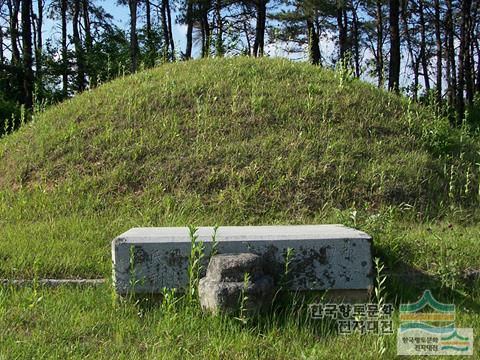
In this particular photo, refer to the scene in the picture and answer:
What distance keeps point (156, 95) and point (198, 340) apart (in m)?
5.05

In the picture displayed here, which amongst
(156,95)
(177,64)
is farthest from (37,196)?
(177,64)

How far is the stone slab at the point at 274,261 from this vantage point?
10.4 ft

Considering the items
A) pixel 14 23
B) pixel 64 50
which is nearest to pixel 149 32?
pixel 64 50

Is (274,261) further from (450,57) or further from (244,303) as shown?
(450,57)

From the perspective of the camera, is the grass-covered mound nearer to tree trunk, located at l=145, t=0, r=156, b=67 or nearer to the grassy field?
the grassy field

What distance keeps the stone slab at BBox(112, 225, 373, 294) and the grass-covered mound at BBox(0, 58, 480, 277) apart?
700 mm

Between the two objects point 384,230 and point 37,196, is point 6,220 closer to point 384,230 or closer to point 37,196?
point 37,196

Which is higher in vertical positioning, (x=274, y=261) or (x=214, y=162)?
(x=214, y=162)

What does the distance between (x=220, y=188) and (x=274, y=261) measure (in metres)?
2.36

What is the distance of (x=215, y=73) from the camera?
788 cm

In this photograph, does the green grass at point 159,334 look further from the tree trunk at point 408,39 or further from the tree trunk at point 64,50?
the tree trunk at point 408,39

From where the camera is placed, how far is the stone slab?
318 cm

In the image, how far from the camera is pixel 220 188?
550cm

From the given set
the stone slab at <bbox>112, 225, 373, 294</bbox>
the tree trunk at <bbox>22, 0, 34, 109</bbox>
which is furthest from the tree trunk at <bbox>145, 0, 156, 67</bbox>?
the stone slab at <bbox>112, 225, 373, 294</bbox>
